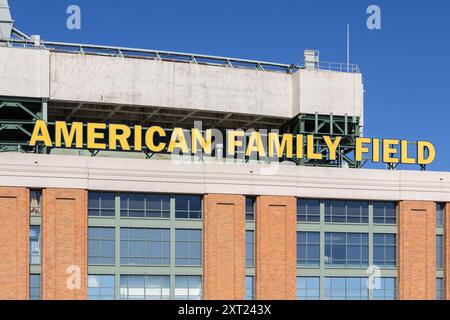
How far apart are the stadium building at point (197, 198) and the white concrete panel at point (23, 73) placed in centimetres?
8

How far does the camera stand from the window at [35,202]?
171 ft

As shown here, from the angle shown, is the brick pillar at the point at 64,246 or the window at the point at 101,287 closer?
the brick pillar at the point at 64,246

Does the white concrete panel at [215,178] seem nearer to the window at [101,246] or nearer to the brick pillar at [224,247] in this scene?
the brick pillar at [224,247]

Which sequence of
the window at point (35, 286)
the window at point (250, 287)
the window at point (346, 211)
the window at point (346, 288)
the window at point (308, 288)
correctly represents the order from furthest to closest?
the window at point (346, 211), the window at point (346, 288), the window at point (308, 288), the window at point (250, 287), the window at point (35, 286)

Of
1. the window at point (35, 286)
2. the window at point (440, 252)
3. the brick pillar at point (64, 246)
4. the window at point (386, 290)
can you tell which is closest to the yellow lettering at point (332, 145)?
the window at point (386, 290)

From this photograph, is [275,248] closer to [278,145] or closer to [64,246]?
[278,145]

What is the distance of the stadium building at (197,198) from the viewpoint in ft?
170

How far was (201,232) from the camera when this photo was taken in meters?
55.0

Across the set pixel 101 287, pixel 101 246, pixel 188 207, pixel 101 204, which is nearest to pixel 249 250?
pixel 188 207

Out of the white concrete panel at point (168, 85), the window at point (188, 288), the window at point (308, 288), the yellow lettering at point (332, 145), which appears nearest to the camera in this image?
the window at point (188, 288)

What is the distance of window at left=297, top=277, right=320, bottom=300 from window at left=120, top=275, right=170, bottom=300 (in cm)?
955

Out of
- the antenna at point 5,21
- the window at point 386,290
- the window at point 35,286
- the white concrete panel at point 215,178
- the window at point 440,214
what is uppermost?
the antenna at point 5,21

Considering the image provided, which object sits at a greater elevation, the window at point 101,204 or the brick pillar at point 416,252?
the window at point 101,204
